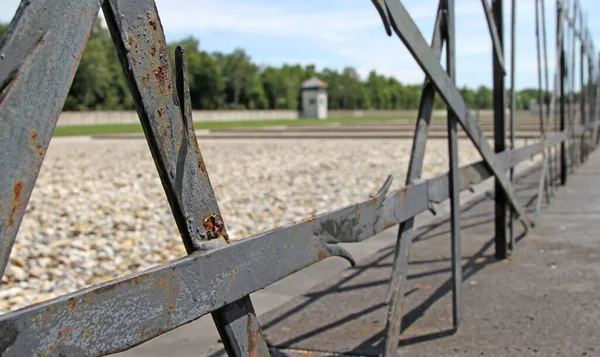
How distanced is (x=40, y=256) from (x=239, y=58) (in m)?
99.2

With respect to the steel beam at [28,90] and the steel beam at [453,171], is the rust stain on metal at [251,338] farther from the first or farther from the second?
the steel beam at [453,171]

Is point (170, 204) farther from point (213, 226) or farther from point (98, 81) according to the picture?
point (98, 81)

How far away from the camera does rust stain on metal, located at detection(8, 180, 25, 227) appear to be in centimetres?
130

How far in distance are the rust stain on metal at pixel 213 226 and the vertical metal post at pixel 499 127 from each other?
12.0 feet

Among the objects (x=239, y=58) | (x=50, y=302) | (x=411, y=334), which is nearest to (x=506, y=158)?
(x=411, y=334)

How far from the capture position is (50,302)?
140 cm

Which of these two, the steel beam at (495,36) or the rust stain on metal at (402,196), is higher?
the steel beam at (495,36)

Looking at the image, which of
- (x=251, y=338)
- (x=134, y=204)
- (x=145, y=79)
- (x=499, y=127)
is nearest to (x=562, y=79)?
(x=499, y=127)

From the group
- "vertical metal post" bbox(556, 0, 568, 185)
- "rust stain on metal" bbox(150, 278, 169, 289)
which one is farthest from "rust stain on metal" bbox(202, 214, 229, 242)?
"vertical metal post" bbox(556, 0, 568, 185)

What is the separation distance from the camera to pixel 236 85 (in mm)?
103062

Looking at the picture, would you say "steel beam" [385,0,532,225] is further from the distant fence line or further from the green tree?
the green tree

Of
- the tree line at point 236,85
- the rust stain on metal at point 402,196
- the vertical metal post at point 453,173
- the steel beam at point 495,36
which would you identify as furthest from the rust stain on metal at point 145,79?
the tree line at point 236,85

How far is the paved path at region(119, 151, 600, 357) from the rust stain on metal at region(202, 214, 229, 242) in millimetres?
1905

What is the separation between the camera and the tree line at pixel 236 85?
72.8 metres
